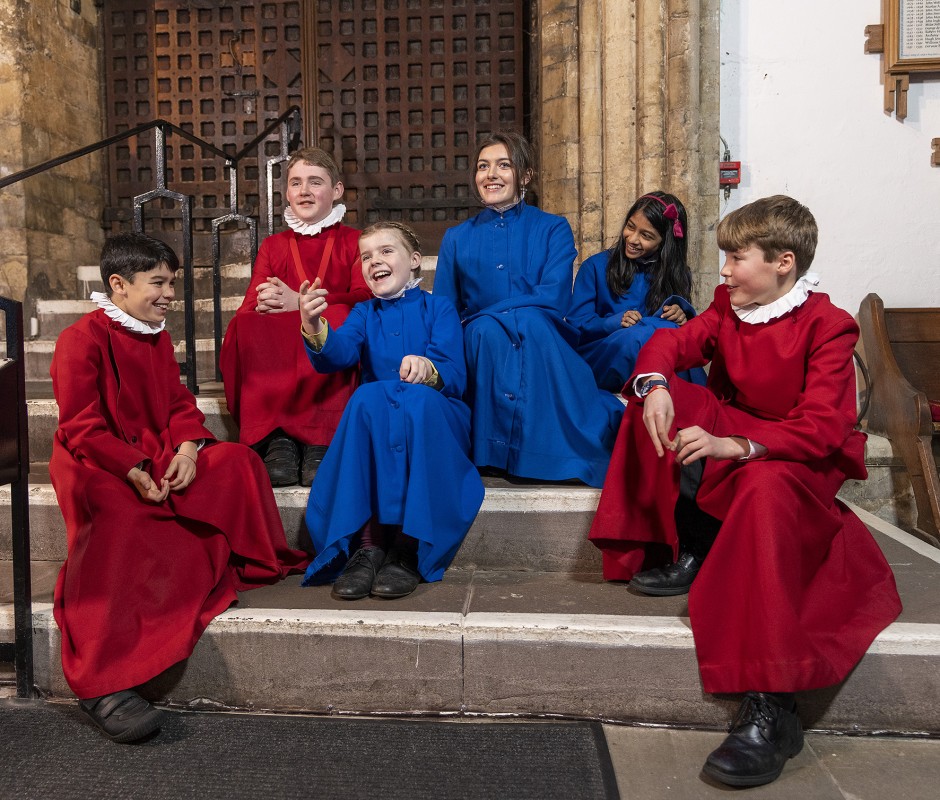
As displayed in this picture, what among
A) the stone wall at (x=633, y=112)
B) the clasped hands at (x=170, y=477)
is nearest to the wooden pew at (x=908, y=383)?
the stone wall at (x=633, y=112)

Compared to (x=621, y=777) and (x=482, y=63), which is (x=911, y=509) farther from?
(x=482, y=63)

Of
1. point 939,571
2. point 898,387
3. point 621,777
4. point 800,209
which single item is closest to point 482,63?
point 898,387

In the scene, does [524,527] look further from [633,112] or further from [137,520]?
[633,112]

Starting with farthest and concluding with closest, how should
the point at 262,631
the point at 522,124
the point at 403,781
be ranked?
the point at 522,124, the point at 262,631, the point at 403,781

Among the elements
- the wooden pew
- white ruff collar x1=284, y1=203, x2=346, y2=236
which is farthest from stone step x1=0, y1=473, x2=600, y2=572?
the wooden pew

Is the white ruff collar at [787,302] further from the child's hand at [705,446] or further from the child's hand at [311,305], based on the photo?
the child's hand at [311,305]

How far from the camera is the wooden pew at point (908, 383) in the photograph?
11.8 feet

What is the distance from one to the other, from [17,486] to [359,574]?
0.95 metres

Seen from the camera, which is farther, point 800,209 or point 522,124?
point 522,124

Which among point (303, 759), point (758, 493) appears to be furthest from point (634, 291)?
point (303, 759)

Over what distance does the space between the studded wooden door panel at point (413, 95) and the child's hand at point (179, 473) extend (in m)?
3.43

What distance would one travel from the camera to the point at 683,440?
1.96 metres

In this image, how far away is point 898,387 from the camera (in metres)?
3.78

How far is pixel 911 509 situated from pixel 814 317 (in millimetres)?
2243
